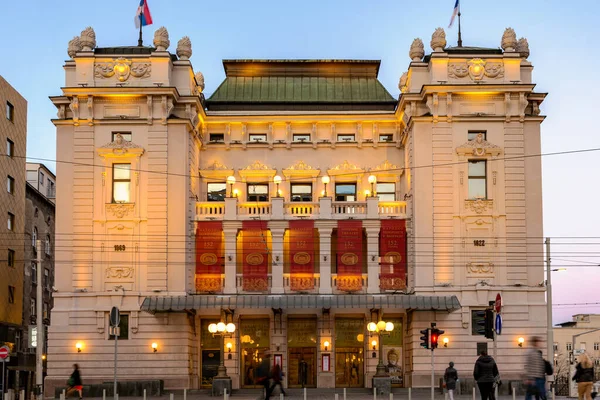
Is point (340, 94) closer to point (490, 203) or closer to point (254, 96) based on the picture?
point (254, 96)

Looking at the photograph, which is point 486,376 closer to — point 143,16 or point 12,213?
point 143,16

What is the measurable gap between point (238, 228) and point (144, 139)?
24.2 ft

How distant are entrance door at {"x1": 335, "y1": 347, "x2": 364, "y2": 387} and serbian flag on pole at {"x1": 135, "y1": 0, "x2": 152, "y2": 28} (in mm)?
22167

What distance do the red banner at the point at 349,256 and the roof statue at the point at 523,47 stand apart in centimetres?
1365

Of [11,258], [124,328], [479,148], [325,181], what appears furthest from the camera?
[11,258]

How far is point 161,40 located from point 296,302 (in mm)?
16799

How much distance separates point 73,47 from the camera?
58.7 m

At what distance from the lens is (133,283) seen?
56.9 m

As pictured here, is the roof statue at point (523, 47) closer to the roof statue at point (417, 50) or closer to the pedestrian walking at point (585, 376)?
the roof statue at point (417, 50)

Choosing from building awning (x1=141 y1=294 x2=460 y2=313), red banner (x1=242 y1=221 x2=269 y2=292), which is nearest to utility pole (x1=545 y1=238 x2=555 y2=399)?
building awning (x1=141 y1=294 x2=460 y2=313)

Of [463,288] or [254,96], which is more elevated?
[254,96]

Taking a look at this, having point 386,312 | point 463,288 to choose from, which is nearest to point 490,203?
point 463,288

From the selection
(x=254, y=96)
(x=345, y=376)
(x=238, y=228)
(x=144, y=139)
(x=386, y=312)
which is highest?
(x=254, y=96)

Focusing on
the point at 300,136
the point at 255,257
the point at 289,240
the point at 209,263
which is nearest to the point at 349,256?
the point at 289,240
